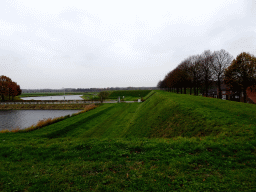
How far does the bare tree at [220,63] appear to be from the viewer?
30.7 metres

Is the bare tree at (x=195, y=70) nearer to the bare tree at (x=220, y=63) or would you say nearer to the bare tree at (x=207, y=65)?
the bare tree at (x=207, y=65)

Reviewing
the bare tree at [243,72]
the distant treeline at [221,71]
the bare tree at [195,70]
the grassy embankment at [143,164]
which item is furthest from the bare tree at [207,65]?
the grassy embankment at [143,164]

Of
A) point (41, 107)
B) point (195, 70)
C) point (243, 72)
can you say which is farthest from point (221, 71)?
point (41, 107)

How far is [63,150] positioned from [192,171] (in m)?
6.95

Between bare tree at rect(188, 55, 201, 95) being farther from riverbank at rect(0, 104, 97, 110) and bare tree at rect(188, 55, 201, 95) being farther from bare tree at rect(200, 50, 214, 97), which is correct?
riverbank at rect(0, 104, 97, 110)

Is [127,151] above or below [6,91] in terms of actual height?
below

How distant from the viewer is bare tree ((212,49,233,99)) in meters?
30.7

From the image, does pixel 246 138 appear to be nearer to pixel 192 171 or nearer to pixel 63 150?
pixel 192 171

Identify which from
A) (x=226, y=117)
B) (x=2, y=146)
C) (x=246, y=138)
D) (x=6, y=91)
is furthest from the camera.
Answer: (x=6, y=91)

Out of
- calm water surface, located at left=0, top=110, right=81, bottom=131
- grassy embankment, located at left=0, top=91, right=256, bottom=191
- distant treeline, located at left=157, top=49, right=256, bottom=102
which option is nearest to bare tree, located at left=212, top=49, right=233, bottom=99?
distant treeline, located at left=157, top=49, right=256, bottom=102

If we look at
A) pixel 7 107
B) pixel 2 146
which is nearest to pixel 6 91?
Answer: pixel 7 107

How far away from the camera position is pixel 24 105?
56.7 meters

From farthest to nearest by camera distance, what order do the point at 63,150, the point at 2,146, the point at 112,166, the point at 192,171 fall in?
the point at 2,146 < the point at 63,150 < the point at 112,166 < the point at 192,171

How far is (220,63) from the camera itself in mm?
31188
